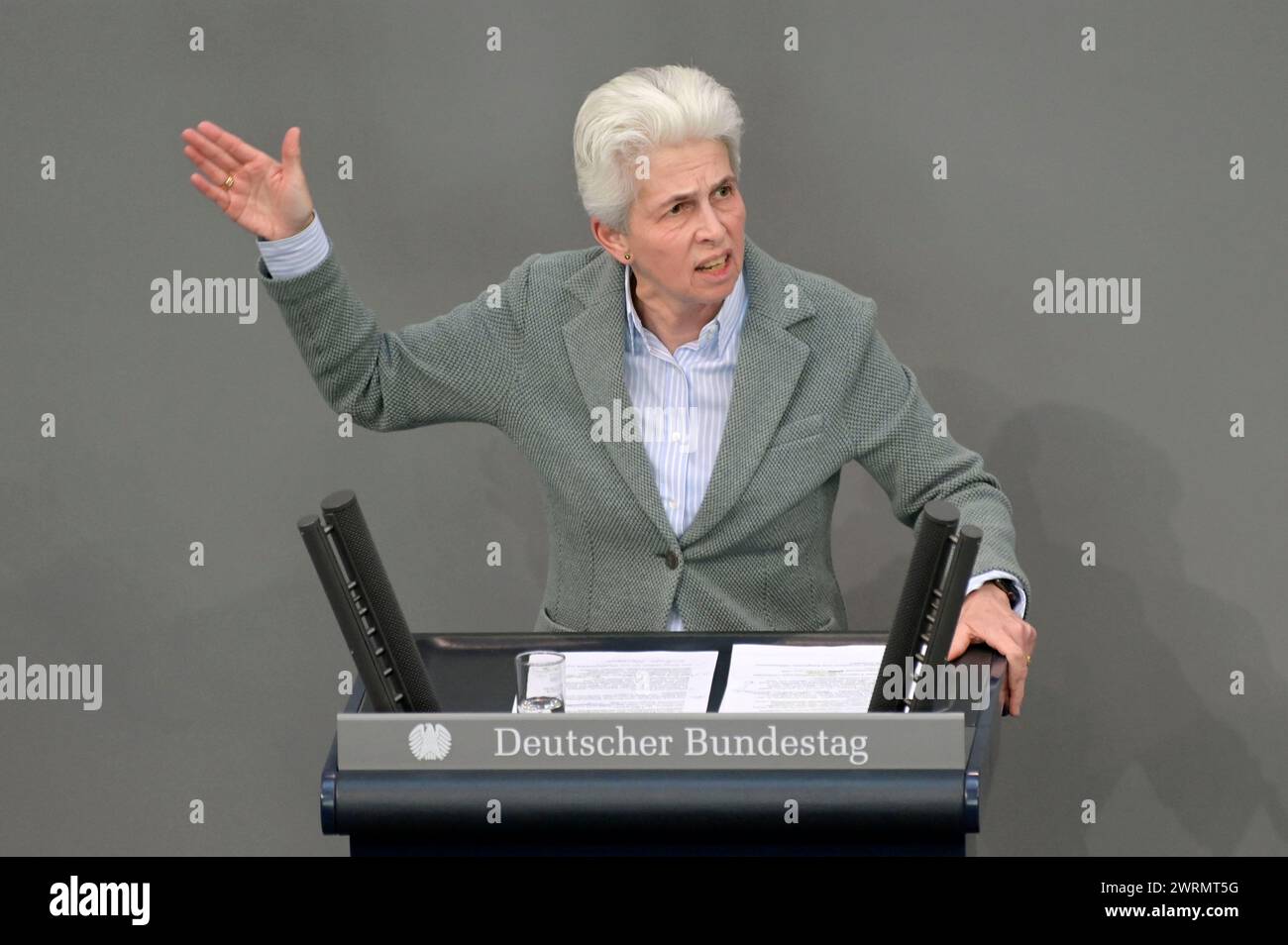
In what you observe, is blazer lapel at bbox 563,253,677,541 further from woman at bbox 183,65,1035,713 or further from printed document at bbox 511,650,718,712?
printed document at bbox 511,650,718,712

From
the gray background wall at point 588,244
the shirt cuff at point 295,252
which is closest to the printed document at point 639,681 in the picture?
the shirt cuff at point 295,252

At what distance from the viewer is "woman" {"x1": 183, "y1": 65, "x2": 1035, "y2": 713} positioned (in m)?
3.10

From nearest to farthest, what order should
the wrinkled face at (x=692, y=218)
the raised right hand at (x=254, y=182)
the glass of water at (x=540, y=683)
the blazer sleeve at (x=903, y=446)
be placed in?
the glass of water at (x=540, y=683), the raised right hand at (x=254, y=182), the wrinkled face at (x=692, y=218), the blazer sleeve at (x=903, y=446)

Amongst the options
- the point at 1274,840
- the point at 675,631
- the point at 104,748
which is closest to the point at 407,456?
the point at 104,748

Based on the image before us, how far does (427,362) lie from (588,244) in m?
0.93

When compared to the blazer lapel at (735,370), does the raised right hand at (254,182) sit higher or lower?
higher

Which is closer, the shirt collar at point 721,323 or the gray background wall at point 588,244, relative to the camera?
the shirt collar at point 721,323

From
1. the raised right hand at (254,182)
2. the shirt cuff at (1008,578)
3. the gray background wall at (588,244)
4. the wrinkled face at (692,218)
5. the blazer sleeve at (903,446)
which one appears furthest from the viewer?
the gray background wall at (588,244)

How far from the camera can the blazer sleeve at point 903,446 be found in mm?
3193

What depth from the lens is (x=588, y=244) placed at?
13.7 ft

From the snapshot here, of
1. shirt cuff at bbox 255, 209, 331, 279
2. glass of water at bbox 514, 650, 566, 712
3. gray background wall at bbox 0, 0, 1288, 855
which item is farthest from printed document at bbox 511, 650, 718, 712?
gray background wall at bbox 0, 0, 1288, 855

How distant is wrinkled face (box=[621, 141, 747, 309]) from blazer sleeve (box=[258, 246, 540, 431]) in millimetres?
306

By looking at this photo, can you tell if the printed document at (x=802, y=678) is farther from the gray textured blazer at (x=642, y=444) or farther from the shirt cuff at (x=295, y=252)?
the shirt cuff at (x=295, y=252)

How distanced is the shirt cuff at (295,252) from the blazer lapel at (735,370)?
1.41 feet
